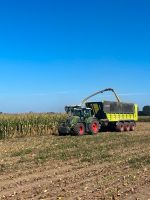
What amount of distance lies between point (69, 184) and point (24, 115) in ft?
80.3

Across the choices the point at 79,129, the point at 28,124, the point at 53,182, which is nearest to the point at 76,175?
the point at 53,182

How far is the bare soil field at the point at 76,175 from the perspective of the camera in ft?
33.6

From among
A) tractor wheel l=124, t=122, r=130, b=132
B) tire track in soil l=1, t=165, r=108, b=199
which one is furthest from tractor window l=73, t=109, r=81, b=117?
tire track in soil l=1, t=165, r=108, b=199

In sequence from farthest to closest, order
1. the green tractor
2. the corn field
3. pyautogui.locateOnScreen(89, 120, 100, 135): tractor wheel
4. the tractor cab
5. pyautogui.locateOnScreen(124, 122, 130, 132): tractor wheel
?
pyautogui.locateOnScreen(124, 122, 130, 132): tractor wheel, the tractor cab, pyautogui.locateOnScreen(89, 120, 100, 135): tractor wheel, the corn field, the green tractor

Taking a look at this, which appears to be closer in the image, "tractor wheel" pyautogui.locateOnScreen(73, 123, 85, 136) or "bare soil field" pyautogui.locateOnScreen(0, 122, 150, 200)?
"bare soil field" pyautogui.locateOnScreen(0, 122, 150, 200)

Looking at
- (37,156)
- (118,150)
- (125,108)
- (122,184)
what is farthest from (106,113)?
(122,184)

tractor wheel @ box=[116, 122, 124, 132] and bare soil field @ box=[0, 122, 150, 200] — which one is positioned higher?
tractor wheel @ box=[116, 122, 124, 132]

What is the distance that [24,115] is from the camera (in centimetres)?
3553

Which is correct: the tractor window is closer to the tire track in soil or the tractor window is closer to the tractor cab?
the tractor cab

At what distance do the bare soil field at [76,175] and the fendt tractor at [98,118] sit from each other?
12.4 m

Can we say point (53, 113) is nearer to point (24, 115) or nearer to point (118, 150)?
point (24, 115)

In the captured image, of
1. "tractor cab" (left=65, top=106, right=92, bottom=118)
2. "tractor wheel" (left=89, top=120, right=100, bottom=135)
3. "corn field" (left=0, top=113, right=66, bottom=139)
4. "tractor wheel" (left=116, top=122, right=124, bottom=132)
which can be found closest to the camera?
"corn field" (left=0, top=113, right=66, bottom=139)

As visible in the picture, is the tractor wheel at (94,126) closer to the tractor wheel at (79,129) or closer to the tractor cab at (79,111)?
the tractor cab at (79,111)

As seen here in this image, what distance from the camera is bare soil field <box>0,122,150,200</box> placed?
10234mm
